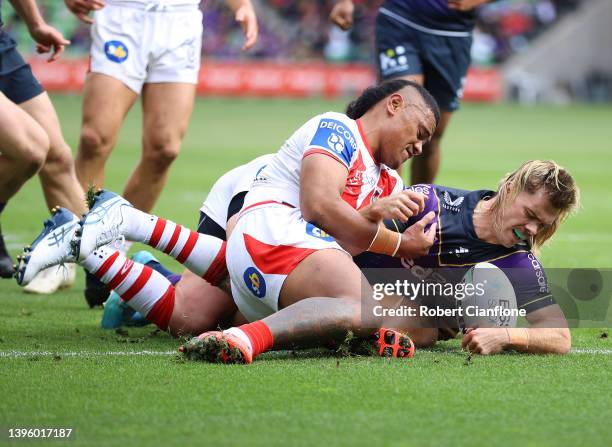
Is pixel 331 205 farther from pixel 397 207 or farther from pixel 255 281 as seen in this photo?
pixel 255 281

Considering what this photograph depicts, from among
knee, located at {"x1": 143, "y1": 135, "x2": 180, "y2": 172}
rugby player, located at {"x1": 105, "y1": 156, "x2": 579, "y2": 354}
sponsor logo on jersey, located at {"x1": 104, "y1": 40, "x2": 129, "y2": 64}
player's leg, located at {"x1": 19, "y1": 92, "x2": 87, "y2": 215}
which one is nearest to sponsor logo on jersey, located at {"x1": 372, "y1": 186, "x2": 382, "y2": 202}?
rugby player, located at {"x1": 105, "y1": 156, "x2": 579, "y2": 354}

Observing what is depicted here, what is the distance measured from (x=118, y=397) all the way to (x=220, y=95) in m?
29.9

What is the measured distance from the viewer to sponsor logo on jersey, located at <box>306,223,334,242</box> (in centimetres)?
467

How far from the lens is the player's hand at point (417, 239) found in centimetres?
484

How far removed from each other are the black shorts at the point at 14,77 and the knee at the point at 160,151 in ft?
3.06

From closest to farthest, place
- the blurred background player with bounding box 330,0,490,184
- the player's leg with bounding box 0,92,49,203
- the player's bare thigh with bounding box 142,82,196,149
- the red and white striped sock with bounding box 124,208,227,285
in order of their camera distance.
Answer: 1. the red and white striped sock with bounding box 124,208,227,285
2. the player's leg with bounding box 0,92,49,203
3. the player's bare thigh with bounding box 142,82,196,149
4. the blurred background player with bounding box 330,0,490,184

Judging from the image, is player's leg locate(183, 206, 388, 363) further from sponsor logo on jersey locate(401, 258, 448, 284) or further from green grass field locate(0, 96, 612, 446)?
sponsor logo on jersey locate(401, 258, 448, 284)

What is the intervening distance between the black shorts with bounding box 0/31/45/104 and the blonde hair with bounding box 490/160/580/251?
2916 millimetres

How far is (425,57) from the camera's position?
8.35m

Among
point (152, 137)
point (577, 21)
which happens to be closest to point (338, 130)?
point (152, 137)

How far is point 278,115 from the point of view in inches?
988

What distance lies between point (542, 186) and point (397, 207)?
723mm

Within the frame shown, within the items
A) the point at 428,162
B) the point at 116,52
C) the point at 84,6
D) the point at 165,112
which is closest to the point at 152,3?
the point at 116,52

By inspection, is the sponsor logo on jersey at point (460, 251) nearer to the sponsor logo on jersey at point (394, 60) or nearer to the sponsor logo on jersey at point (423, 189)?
the sponsor logo on jersey at point (423, 189)
